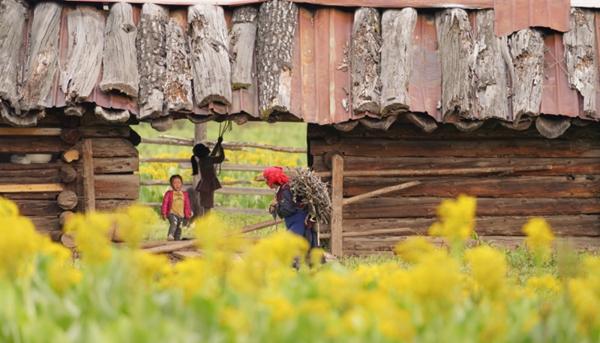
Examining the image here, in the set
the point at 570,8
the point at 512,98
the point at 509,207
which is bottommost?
the point at 509,207

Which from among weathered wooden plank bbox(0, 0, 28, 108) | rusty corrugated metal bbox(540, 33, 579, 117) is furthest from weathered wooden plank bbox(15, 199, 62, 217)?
rusty corrugated metal bbox(540, 33, 579, 117)

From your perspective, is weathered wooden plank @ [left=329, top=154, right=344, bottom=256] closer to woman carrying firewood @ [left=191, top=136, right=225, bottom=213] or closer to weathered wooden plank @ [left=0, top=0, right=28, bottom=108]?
woman carrying firewood @ [left=191, top=136, right=225, bottom=213]

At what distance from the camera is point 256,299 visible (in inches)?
223

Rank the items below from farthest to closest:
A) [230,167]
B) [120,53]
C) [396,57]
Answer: [230,167] < [396,57] < [120,53]

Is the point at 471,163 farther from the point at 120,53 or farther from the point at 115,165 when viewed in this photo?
the point at 120,53

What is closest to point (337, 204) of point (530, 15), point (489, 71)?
point (489, 71)

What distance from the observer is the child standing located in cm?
1617

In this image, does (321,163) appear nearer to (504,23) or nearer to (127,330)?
(504,23)

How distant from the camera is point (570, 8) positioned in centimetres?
1443

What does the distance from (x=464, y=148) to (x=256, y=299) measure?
982 cm

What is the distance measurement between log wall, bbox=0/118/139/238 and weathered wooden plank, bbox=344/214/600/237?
8.88 feet

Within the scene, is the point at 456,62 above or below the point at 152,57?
below

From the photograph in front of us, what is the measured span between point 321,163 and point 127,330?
399 inches

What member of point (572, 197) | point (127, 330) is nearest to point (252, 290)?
point (127, 330)
